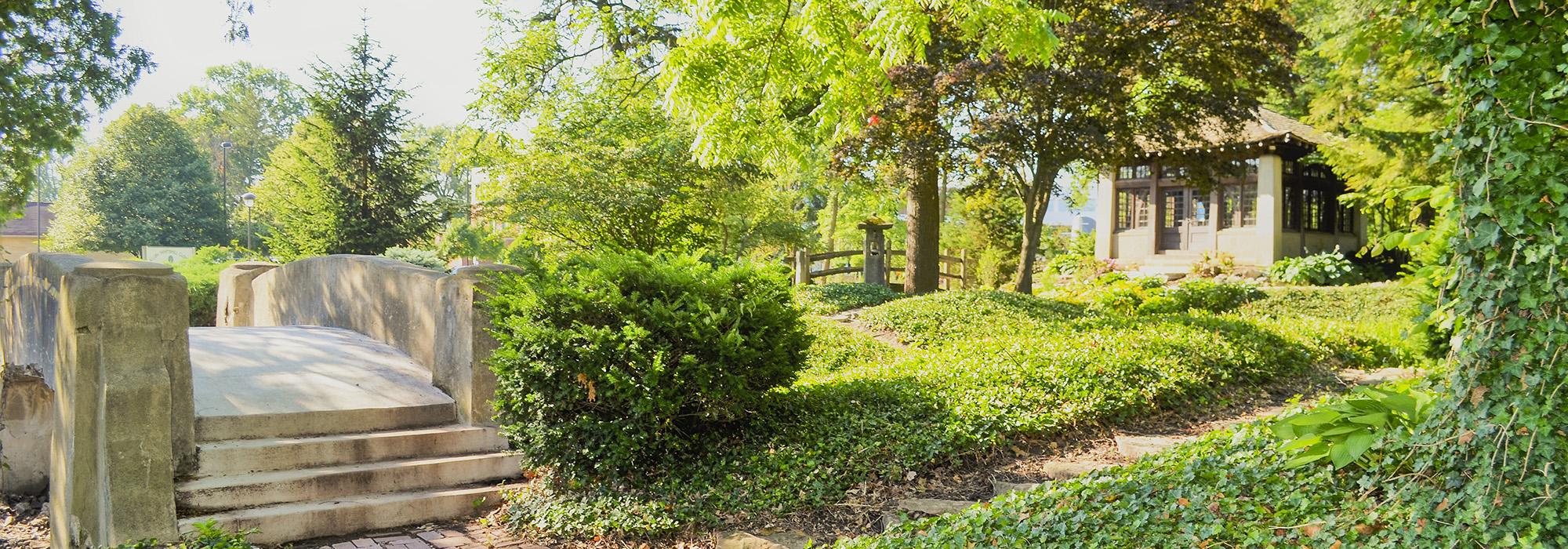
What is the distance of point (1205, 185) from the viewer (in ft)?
45.3

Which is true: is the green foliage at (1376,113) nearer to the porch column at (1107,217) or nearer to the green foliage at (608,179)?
the porch column at (1107,217)

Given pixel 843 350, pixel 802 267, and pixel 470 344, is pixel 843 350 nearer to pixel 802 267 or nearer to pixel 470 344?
pixel 470 344

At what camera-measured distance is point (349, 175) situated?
68.3 ft

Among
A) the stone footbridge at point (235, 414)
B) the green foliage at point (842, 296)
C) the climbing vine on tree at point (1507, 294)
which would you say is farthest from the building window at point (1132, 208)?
the climbing vine on tree at point (1507, 294)

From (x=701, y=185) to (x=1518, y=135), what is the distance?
14248 millimetres

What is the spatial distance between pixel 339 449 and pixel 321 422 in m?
0.27

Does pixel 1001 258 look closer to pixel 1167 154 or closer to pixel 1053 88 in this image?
pixel 1167 154

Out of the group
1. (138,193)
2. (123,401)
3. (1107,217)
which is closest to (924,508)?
(123,401)

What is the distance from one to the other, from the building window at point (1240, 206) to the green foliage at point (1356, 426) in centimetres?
2212

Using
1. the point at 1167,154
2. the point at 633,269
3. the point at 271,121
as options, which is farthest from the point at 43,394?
the point at 271,121

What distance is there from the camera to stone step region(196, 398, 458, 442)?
6.35 metres

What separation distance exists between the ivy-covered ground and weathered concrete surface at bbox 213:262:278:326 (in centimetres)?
862

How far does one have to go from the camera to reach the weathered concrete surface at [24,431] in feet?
26.7

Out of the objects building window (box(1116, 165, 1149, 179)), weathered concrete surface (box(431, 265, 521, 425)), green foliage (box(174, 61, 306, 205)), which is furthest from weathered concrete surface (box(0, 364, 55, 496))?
green foliage (box(174, 61, 306, 205))
